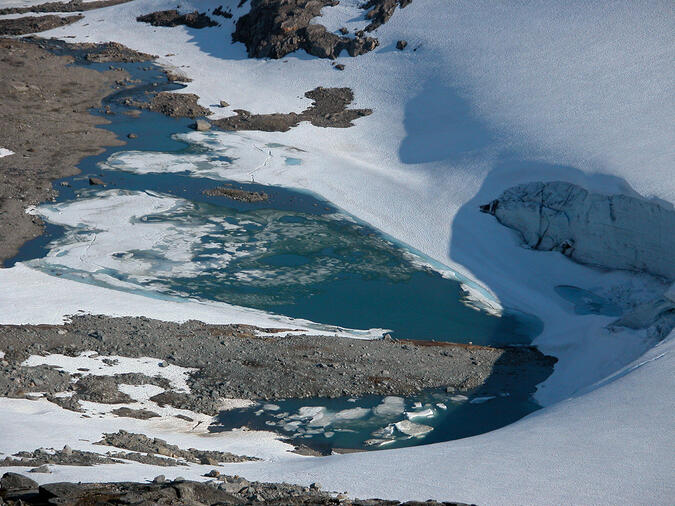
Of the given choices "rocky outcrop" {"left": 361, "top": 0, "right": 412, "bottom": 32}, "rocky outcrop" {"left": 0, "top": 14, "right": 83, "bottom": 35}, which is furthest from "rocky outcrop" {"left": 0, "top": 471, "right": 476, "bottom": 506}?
"rocky outcrop" {"left": 0, "top": 14, "right": 83, "bottom": 35}

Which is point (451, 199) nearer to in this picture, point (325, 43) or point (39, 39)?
point (325, 43)

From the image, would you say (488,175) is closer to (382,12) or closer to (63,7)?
(382,12)

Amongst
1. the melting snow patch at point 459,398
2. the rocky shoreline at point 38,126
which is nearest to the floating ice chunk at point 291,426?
the melting snow patch at point 459,398

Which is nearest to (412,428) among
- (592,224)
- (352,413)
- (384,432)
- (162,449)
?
(384,432)

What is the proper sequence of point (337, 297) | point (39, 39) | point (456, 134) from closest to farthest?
point (337, 297) → point (456, 134) → point (39, 39)

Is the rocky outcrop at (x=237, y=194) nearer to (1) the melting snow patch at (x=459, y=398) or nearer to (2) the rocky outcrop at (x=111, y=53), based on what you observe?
(1) the melting snow patch at (x=459, y=398)

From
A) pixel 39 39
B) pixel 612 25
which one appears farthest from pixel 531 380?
pixel 39 39
